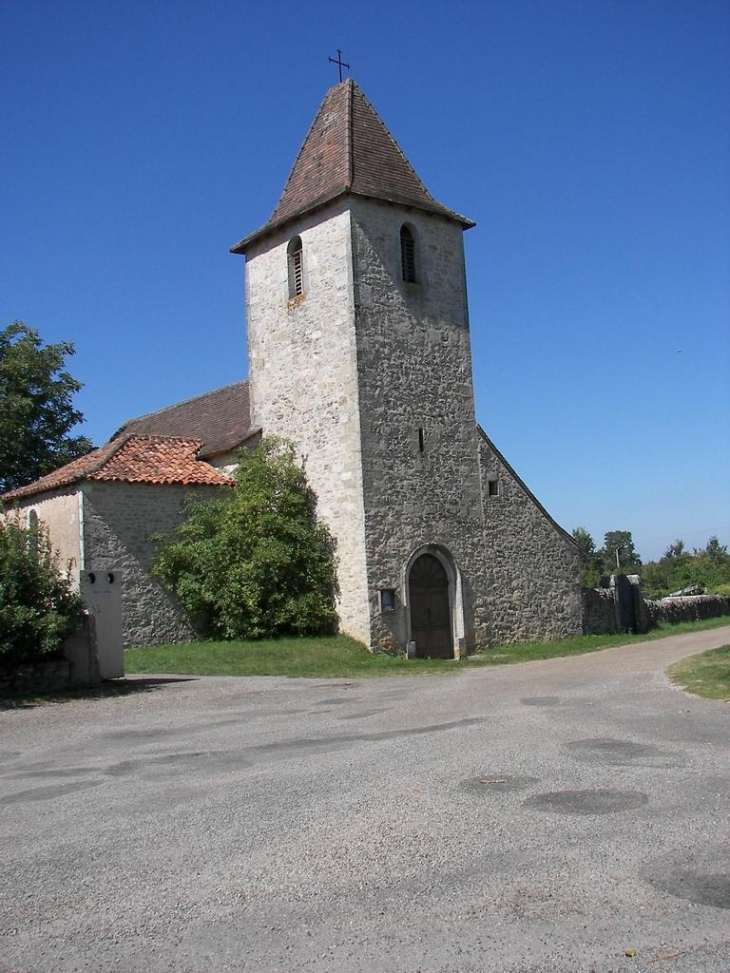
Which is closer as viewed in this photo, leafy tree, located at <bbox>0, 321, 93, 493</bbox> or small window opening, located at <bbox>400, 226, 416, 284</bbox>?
small window opening, located at <bbox>400, 226, 416, 284</bbox>

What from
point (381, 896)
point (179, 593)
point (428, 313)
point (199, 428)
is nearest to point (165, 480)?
point (179, 593)

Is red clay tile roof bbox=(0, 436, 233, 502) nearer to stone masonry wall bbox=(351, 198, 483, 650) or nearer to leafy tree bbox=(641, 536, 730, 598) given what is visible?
stone masonry wall bbox=(351, 198, 483, 650)

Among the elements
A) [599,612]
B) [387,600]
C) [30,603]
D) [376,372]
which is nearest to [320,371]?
[376,372]

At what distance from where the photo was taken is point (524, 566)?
25.7 m

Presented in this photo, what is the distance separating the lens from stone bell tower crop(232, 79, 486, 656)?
22.6m

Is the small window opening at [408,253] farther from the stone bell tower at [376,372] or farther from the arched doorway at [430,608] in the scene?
the arched doorway at [430,608]

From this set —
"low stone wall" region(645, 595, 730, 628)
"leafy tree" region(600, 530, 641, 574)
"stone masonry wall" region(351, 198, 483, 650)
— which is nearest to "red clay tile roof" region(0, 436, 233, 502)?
"stone masonry wall" region(351, 198, 483, 650)

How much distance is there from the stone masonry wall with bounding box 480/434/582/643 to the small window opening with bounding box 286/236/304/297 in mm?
6326

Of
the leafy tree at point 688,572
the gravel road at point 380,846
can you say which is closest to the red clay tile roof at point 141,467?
the gravel road at point 380,846

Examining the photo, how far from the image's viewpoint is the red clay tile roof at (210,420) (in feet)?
85.1

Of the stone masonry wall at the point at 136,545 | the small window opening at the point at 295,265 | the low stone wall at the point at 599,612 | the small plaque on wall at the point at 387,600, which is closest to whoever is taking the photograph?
the small plaque on wall at the point at 387,600

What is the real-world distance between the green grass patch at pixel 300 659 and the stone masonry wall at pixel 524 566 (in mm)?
1328

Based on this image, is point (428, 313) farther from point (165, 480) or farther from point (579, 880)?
point (579, 880)

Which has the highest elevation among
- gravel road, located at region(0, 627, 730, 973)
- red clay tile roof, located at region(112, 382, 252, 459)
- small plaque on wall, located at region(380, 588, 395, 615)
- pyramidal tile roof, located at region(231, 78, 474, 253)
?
pyramidal tile roof, located at region(231, 78, 474, 253)
